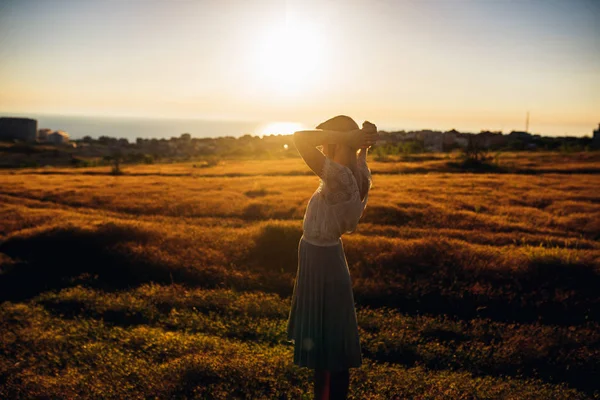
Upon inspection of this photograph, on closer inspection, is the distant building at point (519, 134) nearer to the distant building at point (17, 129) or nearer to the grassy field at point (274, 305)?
the grassy field at point (274, 305)

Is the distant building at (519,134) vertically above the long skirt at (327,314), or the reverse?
the distant building at (519,134)

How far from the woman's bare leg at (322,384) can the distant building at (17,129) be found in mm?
121562

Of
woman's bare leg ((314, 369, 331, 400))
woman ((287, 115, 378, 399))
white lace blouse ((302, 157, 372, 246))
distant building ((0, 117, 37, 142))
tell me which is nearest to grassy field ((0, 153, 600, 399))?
woman's bare leg ((314, 369, 331, 400))

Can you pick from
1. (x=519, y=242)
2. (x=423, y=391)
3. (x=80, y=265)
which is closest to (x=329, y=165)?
(x=423, y=391)

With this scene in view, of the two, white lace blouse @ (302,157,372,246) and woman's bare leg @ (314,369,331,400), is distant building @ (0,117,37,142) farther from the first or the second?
woman's bare leg @ (314,369,331,400)

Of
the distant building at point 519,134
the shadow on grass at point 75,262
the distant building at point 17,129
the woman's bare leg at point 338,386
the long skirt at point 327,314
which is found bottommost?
the shadow on grass at point 75,262

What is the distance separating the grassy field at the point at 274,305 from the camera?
18.9 feet

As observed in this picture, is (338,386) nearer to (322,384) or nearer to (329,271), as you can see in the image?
(322,384)

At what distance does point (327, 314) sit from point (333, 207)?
1142 millimetres

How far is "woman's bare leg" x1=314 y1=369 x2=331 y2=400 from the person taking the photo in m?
4.50

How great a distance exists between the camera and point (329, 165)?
4164 mm

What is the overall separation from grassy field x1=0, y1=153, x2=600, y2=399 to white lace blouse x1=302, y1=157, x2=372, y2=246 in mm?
2338

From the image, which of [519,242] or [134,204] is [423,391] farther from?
[134,204]

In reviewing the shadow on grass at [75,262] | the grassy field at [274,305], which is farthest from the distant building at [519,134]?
the shadow on grass at [75,262]
